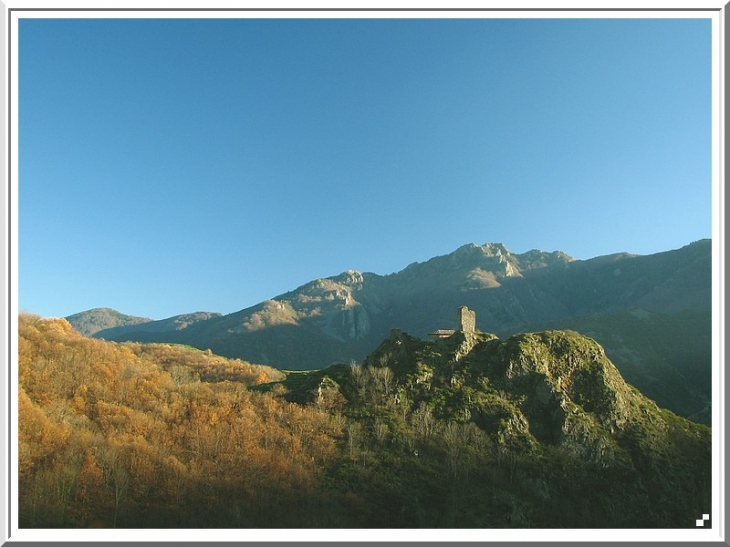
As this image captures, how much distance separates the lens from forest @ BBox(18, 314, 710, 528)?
36.5 meters

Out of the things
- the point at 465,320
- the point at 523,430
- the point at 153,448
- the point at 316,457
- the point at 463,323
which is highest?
the point at 465,320

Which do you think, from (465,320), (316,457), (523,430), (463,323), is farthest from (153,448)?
(465,320)

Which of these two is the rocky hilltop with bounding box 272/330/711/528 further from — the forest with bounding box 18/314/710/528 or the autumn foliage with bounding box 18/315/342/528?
the autumn foliage with bounding box 18/315/342/528

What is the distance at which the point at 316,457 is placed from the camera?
145 ft

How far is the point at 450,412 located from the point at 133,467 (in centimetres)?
2944

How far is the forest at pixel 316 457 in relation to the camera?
1438 inches

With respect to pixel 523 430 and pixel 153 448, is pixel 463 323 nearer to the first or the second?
pixel 523 430

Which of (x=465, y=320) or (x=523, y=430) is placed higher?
(x=465, y=320)

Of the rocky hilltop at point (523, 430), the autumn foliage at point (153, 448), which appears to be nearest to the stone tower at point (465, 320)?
the rocky hilltop at point (523, 430)

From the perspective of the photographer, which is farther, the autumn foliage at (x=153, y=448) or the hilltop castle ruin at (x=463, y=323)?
the hilltop castle ruin at (x=463, y=323)

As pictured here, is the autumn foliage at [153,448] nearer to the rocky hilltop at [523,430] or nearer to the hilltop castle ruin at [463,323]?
the rocky hilltop at [523,430]

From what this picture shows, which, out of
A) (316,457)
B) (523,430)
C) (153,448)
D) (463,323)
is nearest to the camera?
(153,448)
